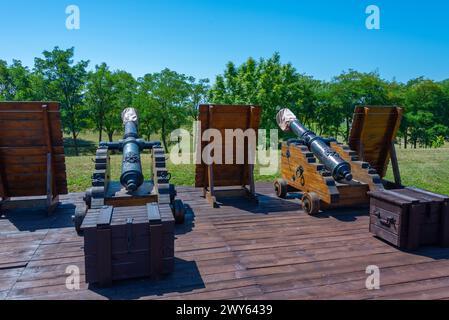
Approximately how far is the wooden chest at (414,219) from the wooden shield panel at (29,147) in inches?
238

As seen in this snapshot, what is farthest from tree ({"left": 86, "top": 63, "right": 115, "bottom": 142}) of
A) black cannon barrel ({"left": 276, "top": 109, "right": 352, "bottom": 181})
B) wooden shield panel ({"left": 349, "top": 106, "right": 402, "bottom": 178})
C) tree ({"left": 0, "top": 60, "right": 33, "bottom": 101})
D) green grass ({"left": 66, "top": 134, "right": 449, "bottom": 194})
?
wooden shield panel ({"left": 349, "top": 106, "right": 402, "bottom": 178})

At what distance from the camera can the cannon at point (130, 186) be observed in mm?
5562

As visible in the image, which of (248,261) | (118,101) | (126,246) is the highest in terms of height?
(118,101)

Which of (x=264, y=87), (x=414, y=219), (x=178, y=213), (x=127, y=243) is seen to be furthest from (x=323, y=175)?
(x=264, y=87)

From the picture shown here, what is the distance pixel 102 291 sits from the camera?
12.1ft

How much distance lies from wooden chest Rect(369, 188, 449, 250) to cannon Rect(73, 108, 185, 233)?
3.34 m

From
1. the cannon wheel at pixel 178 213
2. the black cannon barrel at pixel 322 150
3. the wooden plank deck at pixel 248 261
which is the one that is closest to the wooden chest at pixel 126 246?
the wooden plank deck at pixel 248 261

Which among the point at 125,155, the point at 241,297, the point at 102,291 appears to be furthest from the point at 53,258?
the point at 241,297

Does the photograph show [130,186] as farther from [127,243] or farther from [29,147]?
[29,147]

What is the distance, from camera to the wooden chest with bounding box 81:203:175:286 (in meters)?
3.69

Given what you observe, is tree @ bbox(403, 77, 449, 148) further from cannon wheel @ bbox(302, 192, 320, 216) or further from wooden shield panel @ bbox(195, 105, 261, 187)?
cannon wheel @ bbox(302, 192, 320, 216)

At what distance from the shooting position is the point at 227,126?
7.67 m

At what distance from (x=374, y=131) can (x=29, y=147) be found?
779cm
